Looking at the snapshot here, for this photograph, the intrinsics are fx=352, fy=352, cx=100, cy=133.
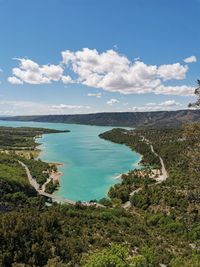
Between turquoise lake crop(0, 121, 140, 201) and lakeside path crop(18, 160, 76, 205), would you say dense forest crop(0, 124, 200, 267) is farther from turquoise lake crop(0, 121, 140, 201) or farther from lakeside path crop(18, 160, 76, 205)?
turquoise lake crop(0, 121, 140, 201)

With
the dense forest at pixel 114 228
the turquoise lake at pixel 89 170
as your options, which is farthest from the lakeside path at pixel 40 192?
the turquoise lake at pixel 89 170

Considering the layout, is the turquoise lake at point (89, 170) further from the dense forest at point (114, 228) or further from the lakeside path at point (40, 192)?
the dense forest at point (114, 228)

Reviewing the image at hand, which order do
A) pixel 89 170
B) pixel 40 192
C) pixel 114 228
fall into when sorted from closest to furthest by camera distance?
1. pixel 114 228
2. pixel 40 192
3. pixel 89 170

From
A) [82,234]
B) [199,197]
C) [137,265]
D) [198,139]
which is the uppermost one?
[198,139]

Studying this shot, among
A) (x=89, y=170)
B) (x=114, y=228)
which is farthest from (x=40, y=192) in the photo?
(x=114, y=228)

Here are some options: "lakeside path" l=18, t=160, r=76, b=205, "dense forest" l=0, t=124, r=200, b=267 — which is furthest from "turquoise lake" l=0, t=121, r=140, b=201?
"dense forest" l=0, t=124, r=200, b=267

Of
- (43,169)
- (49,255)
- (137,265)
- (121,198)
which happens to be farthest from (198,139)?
(43,169)

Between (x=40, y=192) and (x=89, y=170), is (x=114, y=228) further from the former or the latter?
(x=89, y=170)

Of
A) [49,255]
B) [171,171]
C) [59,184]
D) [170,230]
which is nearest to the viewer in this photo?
[49,255]

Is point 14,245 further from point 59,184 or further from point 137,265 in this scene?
point 59,184
